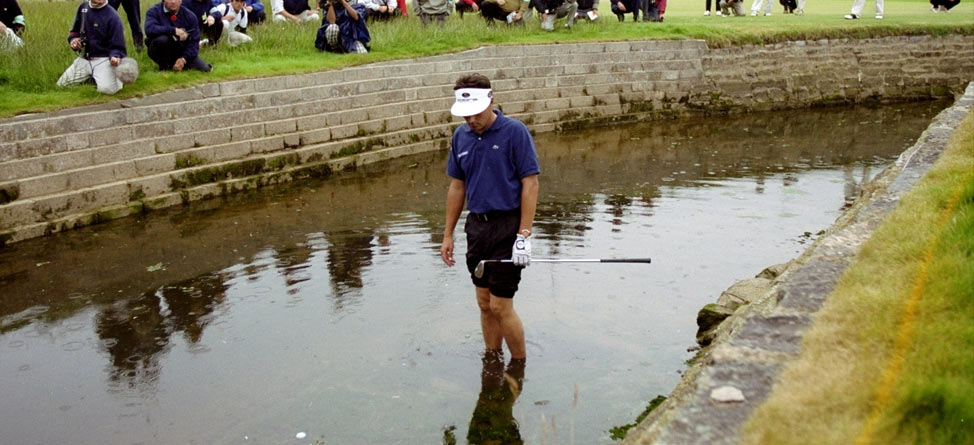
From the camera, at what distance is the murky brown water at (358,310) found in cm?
639

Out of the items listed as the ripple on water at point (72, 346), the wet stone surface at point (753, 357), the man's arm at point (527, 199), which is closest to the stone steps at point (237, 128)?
the ripple on water at point (72, 346)

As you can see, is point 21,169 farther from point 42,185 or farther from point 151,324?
point 151,324

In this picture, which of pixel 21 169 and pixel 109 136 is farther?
pixel 109 136

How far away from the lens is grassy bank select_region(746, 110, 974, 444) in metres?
3.96

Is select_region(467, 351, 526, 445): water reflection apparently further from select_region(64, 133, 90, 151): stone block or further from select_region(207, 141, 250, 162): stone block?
select_region(207, 141, 250, 162): stone block

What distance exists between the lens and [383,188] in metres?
13.9

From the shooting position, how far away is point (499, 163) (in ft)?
21.3

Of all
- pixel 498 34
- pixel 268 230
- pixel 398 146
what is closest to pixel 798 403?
pixel 268 230

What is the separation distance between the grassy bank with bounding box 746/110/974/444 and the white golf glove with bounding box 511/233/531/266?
191cm

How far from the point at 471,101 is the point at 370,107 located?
977cm

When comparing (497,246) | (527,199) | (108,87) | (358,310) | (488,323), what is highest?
(108,87)

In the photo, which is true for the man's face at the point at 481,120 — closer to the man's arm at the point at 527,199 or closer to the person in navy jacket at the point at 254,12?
the man's arm at the point at 527,199

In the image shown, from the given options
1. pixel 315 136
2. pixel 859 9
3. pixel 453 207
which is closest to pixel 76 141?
pixel 315 136

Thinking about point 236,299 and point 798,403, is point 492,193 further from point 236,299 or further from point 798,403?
point 236,299
